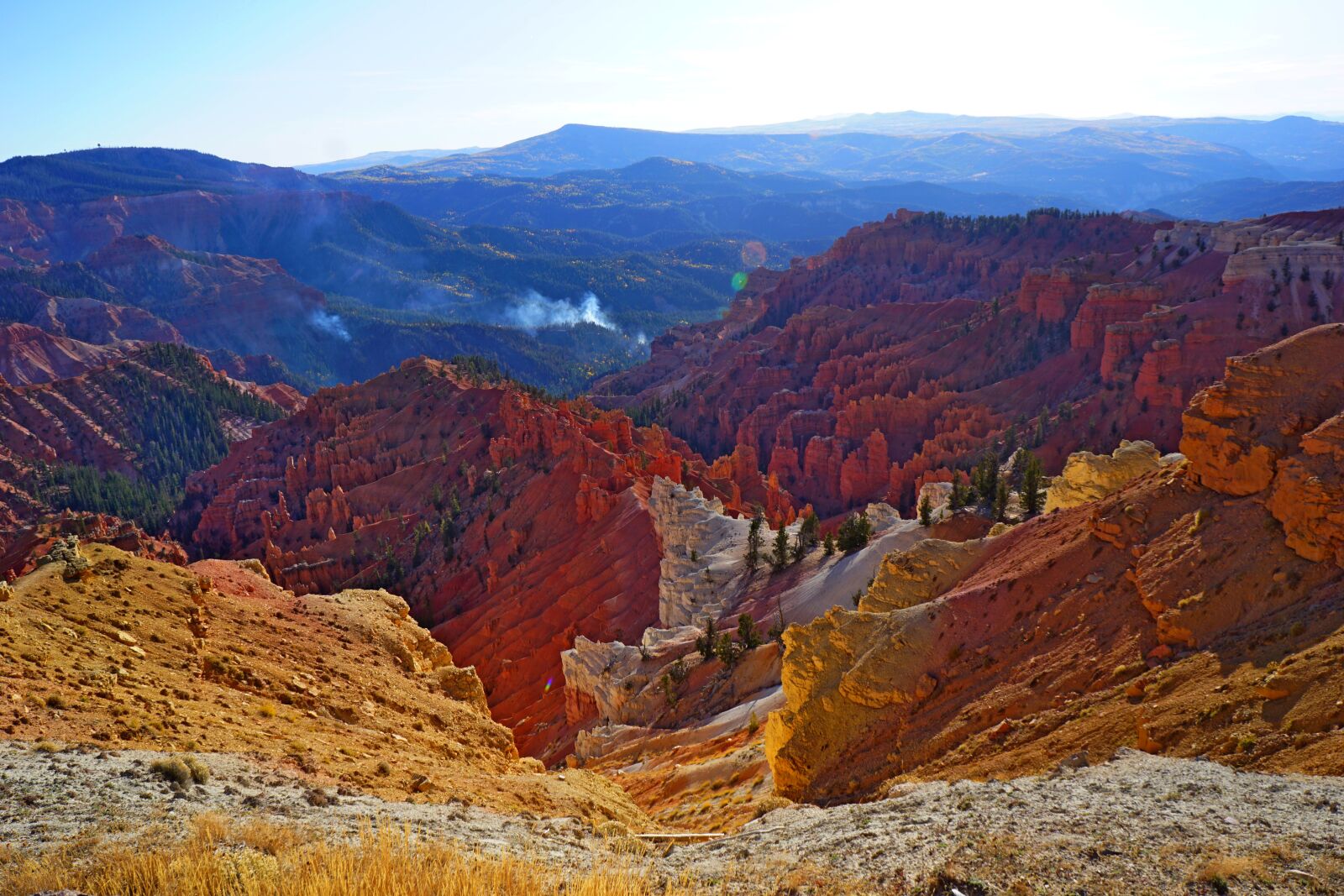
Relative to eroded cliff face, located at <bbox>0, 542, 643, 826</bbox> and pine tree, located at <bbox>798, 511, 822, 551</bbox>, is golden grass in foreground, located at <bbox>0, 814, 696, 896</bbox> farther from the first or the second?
pine tree, located at <bbox>798, 511, 822, 551</bbox>

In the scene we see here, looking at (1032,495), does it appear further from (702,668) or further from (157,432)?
(157,432)

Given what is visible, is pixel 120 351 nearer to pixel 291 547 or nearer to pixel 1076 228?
pixel 291 547

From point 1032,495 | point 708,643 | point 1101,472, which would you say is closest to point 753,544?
point 708,643

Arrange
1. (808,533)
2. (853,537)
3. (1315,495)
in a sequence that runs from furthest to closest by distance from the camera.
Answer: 1. (808,533)
2. (853,537)
3. (1315,495)

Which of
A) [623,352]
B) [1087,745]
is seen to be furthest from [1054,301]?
[623,352]

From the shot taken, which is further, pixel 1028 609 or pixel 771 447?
pixel 771 447
